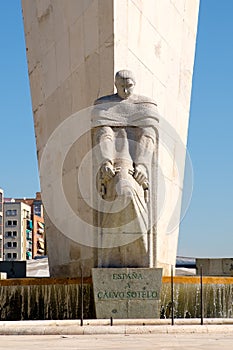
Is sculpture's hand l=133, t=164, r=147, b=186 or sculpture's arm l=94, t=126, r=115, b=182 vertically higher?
sculpture's arm l=94, t=126, r=115, b=182

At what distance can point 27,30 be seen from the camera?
18828mm

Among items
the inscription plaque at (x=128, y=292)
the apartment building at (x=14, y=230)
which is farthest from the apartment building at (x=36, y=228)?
the inscription plaque at (x=128, y=292)

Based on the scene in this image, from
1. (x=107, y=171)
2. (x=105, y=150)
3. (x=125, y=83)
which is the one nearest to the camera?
(x=107, y=171)

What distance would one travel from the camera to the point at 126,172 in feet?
39.2

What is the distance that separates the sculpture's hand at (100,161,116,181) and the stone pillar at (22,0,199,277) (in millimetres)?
2553

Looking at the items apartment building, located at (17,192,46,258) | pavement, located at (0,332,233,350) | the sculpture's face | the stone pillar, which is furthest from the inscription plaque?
apartment building, located at (17,192,46,258)

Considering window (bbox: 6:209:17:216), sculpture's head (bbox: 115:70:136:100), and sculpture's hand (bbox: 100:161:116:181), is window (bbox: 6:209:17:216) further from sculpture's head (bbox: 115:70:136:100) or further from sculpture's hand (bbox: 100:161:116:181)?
sculpture's hand (bbox: 100:161:116:181)

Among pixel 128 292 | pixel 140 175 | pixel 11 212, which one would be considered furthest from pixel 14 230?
pixel 128 292

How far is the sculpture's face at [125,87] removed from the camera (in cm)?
1248

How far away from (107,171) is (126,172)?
0.32m

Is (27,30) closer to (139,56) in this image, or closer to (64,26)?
(64,26)

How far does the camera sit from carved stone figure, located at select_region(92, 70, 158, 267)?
11.8 m

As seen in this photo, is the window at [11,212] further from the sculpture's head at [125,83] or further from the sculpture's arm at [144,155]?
the sculpture's arm at [144,155]

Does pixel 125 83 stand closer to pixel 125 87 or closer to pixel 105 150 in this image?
pixel 125 87
